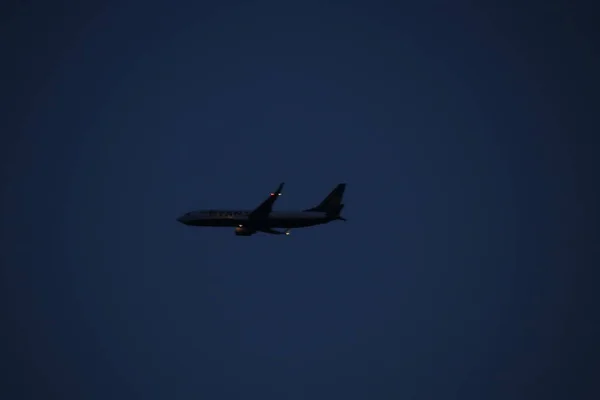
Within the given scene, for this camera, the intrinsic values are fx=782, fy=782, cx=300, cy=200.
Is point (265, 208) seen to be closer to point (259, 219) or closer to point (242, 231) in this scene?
point (259, 219)

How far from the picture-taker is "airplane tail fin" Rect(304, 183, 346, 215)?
11788 cm

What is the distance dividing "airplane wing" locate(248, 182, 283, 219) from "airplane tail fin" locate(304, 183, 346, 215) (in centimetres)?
1071

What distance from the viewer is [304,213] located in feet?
380

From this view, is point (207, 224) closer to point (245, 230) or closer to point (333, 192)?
point (245, 230)

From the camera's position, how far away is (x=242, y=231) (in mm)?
116812

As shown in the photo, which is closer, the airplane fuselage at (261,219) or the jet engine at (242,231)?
the airplane fuselage at (261,219)

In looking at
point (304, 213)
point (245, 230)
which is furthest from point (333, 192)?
point (245, 230)

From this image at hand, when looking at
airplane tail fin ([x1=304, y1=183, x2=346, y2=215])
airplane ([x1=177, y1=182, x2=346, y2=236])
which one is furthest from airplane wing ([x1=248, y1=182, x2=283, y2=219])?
airplane tail fin ([x1=304, y1=183, x2=346, y2=215])

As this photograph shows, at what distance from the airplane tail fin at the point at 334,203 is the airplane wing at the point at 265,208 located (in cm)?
1071

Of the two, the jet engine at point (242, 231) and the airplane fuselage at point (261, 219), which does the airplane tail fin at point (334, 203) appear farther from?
the jet engine at point (242, 231)

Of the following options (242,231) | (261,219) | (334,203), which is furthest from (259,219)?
(334,203)

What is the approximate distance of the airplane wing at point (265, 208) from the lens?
106675 mm

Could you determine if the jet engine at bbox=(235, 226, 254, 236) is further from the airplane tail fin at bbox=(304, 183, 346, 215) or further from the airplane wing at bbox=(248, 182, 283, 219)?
the airplane tail fin at bbox=(304, 183, 346, 215)

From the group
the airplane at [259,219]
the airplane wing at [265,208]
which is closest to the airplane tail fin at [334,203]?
the airplane at [259,219]
